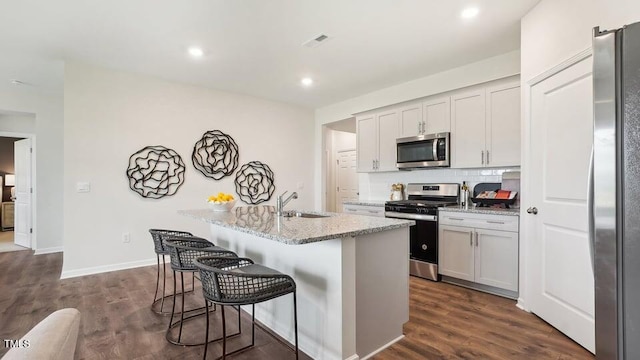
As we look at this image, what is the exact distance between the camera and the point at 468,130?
3.75 m

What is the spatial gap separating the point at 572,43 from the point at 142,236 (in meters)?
4.97

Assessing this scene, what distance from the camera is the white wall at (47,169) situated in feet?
16.5

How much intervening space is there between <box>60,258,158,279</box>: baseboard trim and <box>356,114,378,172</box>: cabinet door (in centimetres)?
335

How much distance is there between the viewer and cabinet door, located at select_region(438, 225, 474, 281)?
133 inches

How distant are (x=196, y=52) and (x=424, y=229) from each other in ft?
10.7

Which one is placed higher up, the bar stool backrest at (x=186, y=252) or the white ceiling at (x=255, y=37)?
the white ceiling at (x=255, y=37)

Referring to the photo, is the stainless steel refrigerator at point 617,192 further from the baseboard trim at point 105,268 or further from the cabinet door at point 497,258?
the baseboard trim at point 105,268

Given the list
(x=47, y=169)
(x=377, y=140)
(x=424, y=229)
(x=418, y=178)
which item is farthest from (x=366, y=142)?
(x=47, y=169)

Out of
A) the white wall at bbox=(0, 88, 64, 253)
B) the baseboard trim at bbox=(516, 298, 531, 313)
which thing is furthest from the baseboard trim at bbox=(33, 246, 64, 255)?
the baseboard trim at bbox=(516, 298, 531, 313)

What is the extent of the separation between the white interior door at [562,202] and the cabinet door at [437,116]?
4.19 feet

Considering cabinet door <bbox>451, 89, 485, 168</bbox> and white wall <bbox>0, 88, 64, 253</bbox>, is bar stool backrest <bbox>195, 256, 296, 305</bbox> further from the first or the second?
white wall <bbox>0, 88, 64, 253</bbox>

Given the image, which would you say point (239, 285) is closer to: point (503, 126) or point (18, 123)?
point (503, 126)

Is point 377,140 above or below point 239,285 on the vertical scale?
above

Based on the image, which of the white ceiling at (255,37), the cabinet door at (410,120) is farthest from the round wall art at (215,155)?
the cabinet door at (410,120)
